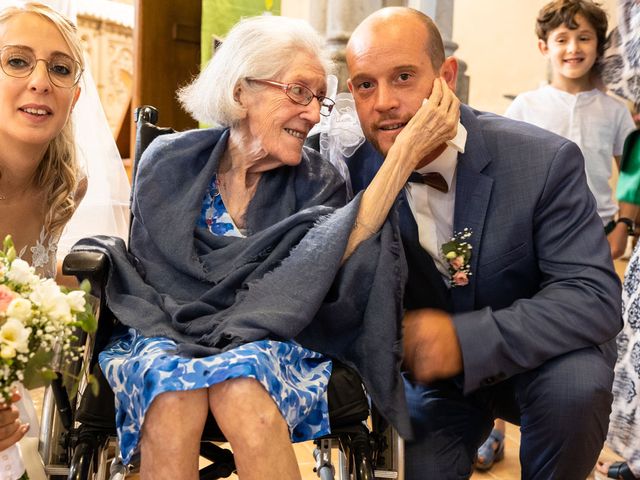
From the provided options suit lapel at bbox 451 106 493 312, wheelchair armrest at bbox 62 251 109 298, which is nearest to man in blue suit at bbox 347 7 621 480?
suit lapel at bbox 451 106 493 312

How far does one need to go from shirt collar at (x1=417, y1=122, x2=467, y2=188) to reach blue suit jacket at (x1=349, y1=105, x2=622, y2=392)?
0.08 feet

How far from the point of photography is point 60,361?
1.92 meters

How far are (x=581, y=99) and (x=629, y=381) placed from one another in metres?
1.37

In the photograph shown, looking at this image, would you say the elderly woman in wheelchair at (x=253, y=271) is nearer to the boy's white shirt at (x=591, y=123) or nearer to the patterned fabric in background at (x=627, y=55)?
the patterned fabric in background at (x=627, y=55)

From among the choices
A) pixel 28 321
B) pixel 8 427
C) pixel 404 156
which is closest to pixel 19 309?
pixel 28 321

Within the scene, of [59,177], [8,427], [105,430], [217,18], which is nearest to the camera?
[8,427]

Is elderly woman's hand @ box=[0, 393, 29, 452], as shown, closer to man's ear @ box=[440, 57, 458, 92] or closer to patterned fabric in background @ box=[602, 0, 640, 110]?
man's ear @ box=[440, 57, 458, 92]

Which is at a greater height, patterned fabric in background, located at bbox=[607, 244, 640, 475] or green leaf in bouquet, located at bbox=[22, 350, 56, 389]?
green leaf in bouquet, located at bbox=[22, 350, 56, 389]

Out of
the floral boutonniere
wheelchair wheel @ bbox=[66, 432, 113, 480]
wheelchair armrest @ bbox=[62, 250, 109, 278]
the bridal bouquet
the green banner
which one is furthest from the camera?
the green banner

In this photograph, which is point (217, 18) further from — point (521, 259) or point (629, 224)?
point (521, 259)

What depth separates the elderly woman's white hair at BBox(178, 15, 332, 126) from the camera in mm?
2307

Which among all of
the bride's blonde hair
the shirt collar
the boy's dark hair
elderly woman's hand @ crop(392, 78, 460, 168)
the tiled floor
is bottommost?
the tiled floor

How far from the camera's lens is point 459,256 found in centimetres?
220

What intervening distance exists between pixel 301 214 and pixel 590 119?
6.28ft
